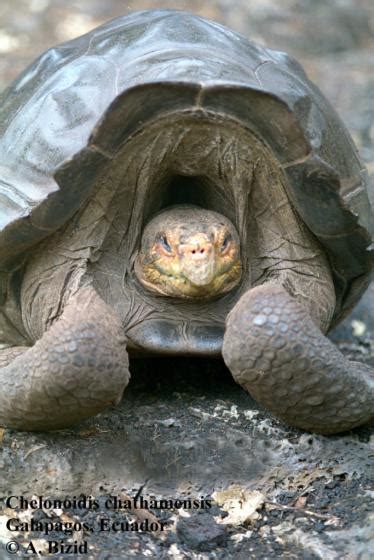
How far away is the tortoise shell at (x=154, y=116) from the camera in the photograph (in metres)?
3.71

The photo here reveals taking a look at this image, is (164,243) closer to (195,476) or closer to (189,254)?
(189,254)

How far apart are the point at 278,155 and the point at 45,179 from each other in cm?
92

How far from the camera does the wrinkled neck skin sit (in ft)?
12.9

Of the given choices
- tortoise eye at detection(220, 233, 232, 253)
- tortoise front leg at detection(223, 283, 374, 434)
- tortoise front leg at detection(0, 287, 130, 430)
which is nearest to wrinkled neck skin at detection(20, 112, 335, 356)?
tortoise eye at detection(220, 233, 232, 253)

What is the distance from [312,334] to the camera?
3.53m

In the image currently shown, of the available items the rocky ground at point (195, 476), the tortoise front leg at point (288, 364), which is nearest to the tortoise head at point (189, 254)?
the tortoise front leg at point (288, 364)

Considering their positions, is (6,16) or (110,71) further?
(6,16)

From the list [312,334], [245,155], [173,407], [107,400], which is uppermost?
[245,155]

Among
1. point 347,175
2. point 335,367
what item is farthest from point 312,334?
point 347,175

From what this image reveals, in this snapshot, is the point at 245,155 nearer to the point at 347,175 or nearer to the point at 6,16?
the point at 347,175

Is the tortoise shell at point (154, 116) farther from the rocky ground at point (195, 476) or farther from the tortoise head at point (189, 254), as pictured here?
the rocky ground at point (195, 476)

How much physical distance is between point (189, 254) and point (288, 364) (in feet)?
1.96

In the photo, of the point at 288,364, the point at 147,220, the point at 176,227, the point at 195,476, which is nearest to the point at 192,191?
the point at 147,220

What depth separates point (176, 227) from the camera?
392 centimetres
